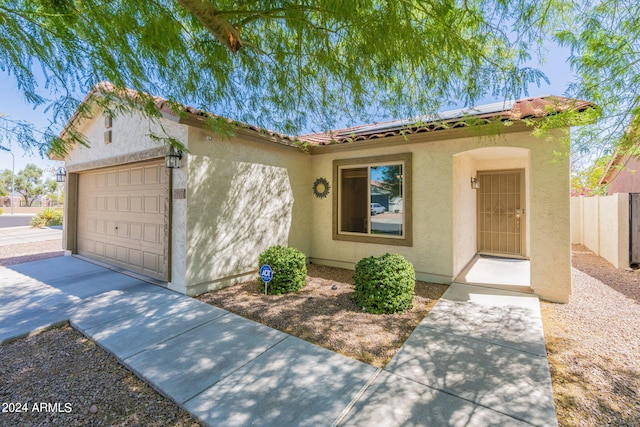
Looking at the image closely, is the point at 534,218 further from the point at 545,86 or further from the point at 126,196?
the point at 126,196

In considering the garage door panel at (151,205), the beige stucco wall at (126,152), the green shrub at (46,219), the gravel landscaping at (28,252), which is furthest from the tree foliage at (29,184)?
the garage door panel at (151,205)

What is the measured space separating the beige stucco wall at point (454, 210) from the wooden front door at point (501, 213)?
0.43 meters

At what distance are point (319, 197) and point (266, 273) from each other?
3.43m

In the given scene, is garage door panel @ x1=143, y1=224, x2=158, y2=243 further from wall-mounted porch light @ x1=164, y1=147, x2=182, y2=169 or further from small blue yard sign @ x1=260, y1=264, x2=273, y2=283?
small blue yard sign @ x1=260, y1=264, x2=273, y2=283

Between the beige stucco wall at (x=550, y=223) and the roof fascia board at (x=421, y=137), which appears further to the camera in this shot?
the roof fascia board at (x=421, y=137)

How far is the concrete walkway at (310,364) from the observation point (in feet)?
8.08

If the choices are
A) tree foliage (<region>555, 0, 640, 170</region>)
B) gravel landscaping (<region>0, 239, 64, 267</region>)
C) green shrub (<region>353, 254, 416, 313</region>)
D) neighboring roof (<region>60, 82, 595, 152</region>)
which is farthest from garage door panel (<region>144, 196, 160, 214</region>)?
tree foliage (<region>555, 0, 640, 170</region>)

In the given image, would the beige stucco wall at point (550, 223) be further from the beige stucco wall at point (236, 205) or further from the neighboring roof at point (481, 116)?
the beige stucco wall at point (236, 205)

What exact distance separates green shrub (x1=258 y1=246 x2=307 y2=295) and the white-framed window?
7.43 feet

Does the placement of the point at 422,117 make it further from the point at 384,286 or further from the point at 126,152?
the point at 126,152

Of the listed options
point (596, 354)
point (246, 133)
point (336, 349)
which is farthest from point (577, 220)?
point (246, 133)

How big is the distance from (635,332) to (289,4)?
6512mm

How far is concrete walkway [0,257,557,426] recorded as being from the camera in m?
2.46

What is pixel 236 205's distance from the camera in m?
6.29
